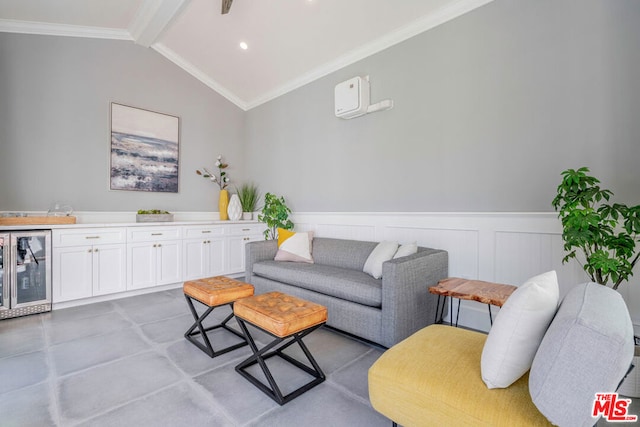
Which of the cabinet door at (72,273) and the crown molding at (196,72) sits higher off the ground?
the crown molding at (196,72)

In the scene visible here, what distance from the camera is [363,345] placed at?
2.44 meters

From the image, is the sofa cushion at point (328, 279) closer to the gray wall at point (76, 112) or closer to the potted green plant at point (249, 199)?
the potted green plant at point (249, 199)

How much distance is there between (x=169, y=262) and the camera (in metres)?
3.96

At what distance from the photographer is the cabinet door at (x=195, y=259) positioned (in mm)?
4113

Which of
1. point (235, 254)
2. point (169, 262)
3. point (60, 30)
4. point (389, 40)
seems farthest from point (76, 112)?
point (389, 40)

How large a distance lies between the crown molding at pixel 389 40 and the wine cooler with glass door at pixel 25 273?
135 inches

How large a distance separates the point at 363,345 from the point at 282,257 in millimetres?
1450

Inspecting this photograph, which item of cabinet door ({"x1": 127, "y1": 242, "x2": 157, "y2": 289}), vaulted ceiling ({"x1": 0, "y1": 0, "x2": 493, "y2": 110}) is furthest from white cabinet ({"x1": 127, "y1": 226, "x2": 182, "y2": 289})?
vaulted ceiling ({"x1": 0, "y1": 0, "x2": 493, "y2": 110})

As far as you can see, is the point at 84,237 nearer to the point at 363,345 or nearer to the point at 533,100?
the point at 363,345

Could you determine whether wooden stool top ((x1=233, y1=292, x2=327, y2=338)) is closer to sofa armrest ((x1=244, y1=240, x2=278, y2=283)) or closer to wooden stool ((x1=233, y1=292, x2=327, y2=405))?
wooden stool ((x1=233, y1=292, x2=327, y2=405))

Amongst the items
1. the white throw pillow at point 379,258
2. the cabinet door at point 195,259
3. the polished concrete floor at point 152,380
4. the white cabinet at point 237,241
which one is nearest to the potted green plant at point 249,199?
the white cabinet at point 237,241

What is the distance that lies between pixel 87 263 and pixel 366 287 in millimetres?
3050

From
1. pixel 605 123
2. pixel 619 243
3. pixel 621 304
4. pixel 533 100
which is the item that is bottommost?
pixel 621 304

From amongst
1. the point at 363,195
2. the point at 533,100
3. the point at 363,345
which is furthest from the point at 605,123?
the point at 363,345
